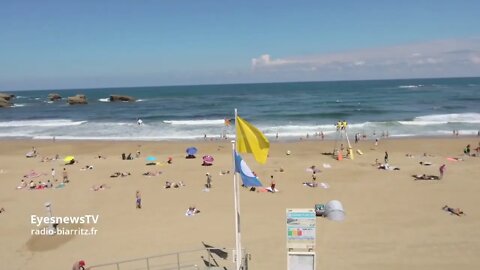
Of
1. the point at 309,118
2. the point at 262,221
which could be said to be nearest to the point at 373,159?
the point at 262,221

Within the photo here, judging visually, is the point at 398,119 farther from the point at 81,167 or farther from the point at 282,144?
the point at 81,167

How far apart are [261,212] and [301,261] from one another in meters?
8.28

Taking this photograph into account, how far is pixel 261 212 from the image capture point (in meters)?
18.4

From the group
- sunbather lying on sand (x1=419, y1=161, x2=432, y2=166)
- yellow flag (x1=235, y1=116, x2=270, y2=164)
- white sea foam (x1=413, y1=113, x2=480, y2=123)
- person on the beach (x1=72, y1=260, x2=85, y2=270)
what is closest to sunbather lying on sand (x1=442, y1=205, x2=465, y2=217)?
sunbather lying on sand (x1=419, y1=161, x2=432, y2=166)

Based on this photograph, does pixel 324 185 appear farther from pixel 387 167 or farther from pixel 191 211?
pixel 191 211

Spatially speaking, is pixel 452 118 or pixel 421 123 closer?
pixel 421 123

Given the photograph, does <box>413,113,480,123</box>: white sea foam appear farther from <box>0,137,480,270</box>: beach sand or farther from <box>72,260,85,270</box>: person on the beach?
<box>72,260,85,270</box>: person on the beach

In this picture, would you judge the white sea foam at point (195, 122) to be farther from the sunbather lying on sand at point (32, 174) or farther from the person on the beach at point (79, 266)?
the person on the beach at point (79, 266)

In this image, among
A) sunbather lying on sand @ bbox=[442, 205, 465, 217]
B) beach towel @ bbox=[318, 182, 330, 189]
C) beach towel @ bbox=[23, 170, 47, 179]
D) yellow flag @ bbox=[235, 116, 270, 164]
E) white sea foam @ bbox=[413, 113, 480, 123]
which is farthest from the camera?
white sea foam @ bbox=[413, 113, 480, 123]

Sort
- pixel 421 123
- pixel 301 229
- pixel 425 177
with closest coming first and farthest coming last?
pixel 301 229, pixel 425 177, pixel 421 123

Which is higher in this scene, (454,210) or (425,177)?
(425,177)

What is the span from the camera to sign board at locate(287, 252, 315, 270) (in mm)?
10070

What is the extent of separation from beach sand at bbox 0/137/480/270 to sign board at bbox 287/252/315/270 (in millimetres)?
3489

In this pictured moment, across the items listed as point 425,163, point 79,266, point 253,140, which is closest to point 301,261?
point 253,140
